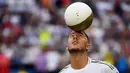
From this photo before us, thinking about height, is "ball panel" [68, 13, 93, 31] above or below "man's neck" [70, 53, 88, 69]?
above

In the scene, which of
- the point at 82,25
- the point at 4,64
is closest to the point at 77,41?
the point at 82,25

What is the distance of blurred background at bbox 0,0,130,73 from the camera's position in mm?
14453

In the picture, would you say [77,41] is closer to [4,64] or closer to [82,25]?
[82,25]

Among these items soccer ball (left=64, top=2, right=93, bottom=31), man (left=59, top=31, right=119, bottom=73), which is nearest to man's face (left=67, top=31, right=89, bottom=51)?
man (left=59, top=31, right=119, bottom=73)

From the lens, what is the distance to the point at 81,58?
4605 mm

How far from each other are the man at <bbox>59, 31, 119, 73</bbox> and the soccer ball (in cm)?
11

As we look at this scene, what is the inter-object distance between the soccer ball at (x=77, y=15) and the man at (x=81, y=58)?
113 millimetres

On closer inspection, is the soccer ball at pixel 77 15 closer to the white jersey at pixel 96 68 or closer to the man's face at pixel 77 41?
the man's face at pixel 77 41

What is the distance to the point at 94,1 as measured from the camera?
57.9 feet

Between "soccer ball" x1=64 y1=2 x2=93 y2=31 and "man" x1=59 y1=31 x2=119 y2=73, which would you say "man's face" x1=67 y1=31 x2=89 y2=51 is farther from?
"soccer ball" x1=64 y1=2 x2=93 y2=31

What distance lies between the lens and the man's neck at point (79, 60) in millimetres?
4590

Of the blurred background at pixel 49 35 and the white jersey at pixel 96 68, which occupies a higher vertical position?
the blurred background at pixel 49 35

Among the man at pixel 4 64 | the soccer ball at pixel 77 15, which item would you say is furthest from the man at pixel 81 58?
the man at pixel 4 64

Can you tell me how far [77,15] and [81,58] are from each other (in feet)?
1.25
